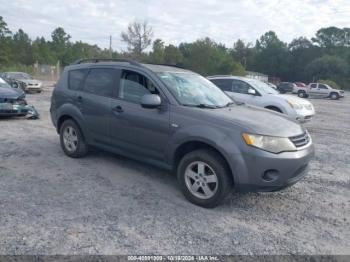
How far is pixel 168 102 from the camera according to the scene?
4.44m

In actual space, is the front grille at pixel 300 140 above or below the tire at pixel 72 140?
above

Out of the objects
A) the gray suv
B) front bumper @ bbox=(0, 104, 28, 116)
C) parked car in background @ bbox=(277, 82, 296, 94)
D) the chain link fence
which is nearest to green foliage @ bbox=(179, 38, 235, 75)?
parked car in background @ bbox=(277, 82, 296, 94)

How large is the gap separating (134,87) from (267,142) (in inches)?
86.8

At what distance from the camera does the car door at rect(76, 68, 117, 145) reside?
5.22 metres

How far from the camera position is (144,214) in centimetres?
389

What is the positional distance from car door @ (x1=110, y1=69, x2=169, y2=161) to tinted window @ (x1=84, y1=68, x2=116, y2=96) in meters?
0.22

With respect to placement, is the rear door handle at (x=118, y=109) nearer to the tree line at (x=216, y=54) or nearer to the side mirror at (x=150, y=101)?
the side mirror at (x=150, y=101)

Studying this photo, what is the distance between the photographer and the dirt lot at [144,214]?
3254 mm

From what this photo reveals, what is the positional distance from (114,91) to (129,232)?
2.46 metres

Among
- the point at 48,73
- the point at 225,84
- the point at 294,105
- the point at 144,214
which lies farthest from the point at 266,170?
the point at 48,73

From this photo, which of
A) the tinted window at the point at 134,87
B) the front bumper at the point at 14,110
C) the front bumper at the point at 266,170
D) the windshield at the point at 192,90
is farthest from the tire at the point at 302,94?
the front bumper at the point at 266,170

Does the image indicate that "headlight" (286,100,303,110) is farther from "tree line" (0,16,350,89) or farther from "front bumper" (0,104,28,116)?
"tree line" (0,16,350,89)

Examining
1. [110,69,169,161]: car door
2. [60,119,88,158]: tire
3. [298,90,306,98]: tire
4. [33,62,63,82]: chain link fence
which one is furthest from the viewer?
→ [33,62,63,82]: chain link fence

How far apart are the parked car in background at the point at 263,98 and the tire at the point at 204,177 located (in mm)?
5330
